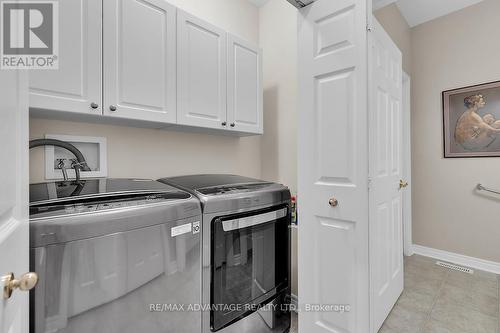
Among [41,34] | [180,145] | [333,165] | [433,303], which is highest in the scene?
[41,34]

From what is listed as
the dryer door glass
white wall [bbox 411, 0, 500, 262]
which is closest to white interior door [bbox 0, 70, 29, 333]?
the dryer door glass

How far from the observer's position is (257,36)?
2.42 metres

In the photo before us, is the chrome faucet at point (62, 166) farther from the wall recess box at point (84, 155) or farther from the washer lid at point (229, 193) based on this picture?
the washer lid at point (229, 193)

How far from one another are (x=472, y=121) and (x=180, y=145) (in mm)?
3076

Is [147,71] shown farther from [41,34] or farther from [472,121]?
[472,121]

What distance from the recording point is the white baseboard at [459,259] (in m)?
2.44

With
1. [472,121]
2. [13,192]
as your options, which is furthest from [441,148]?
[13,192]

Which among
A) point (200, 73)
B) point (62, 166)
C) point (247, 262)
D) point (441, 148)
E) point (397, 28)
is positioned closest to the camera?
point (62, 166)

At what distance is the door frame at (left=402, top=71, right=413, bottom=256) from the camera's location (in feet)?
9.12

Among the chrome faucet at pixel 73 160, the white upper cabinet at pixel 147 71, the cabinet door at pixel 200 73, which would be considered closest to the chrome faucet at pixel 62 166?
the chrome faucet at pixel 73 160

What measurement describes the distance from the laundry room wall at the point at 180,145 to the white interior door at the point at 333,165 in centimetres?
78

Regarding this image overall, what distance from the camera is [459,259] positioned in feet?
8.66

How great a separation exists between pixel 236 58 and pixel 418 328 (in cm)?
239

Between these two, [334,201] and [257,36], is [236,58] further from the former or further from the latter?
[334,201]
